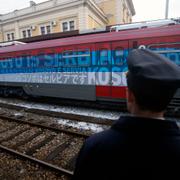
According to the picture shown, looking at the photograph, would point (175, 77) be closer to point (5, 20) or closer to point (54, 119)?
point (54, 119)

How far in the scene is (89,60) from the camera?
821cm

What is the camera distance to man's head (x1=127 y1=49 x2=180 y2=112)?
111cm

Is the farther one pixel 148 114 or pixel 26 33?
pixel 26 33

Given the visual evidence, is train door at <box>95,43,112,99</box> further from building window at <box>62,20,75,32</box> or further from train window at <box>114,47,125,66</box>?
building window at <box>62,20,75,32</box>

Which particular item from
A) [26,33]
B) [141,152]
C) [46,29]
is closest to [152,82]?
[141,152]

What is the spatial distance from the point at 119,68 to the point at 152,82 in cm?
659

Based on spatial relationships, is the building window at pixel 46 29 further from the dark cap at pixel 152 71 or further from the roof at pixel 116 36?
the dark cap at pixel 152 71

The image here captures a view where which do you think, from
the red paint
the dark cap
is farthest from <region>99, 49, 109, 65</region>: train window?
the dark cap

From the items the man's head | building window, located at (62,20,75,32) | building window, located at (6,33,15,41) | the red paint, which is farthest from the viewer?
building window, located at (6,33,15,41)

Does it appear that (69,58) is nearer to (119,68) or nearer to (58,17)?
(119,68)

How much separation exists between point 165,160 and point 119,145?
292mm

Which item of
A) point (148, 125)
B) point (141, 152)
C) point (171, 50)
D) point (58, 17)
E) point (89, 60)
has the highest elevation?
point (58, 17)

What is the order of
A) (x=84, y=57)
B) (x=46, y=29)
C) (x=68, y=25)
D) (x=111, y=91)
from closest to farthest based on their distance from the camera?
(x=111, y=91) → (x=84, y=57) → (x=68, y=25) → (x=46, y=29)

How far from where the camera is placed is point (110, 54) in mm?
7734
